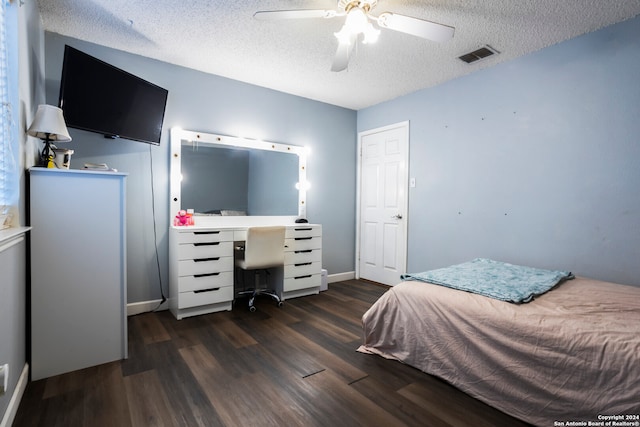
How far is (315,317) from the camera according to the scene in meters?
2.89

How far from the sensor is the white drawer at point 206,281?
278 cm

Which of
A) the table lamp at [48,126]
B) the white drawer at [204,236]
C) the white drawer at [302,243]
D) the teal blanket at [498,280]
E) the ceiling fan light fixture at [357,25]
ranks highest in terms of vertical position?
the ceiling fan light fixture at [357,25]

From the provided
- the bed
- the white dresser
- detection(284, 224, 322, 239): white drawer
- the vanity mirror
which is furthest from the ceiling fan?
detection(284, 224, 322, 239): white drawer

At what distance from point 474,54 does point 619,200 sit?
1.66 m

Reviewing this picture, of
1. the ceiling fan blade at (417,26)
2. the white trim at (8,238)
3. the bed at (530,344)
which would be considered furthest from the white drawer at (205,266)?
the ceiling fan blade at (417,26)

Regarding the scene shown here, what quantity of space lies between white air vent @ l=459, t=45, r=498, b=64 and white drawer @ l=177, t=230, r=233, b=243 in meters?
2.77

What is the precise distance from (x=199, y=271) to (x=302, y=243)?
3.74ft

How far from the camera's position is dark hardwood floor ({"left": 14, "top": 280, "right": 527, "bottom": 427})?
1507 mm

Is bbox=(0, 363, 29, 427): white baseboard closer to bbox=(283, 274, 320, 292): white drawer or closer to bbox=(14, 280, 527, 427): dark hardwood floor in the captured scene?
bbox=(14, 280, 527, 427): dark hardwood floor

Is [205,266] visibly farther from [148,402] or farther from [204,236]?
[148,402]

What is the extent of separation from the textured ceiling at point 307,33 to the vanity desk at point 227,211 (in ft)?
2.72

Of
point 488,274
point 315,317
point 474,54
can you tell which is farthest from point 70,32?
point 488,274

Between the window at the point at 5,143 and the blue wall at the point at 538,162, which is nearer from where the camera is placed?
the window at the point at 5,143

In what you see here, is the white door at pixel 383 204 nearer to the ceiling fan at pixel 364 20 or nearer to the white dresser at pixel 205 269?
the white dresser at pixel 205 269
